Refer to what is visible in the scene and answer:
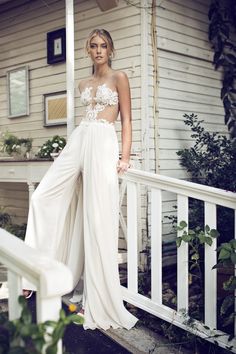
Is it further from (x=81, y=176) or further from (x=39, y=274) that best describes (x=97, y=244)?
(x=39, y=274)

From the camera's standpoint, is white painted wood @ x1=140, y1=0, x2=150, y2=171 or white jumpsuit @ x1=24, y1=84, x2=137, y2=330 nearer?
white jumpsuit @ x1=24, y1=84, x2=137, y2=330

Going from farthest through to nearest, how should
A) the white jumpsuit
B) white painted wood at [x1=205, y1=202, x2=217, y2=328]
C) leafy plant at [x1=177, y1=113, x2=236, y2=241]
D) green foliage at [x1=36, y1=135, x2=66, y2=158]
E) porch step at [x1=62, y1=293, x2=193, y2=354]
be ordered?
1. green foliage at [x1=36, y1=135, x2=66, y2=158]
2. leafy plant at [x1=177, y1=113, x2=236, y2=241]
3. the white jumpsuit
4. porch step at [x1=62, y1=293, x2=193, y2=354]
5. white painted wood at [x1=205, y1=202, x2=217, y2=328]

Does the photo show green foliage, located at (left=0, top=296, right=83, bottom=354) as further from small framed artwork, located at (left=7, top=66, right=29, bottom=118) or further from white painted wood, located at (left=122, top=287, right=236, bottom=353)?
small framed artwork, located at (left=7, top=66, right=29, bottom=118)

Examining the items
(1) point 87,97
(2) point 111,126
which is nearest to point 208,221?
(2) point 111,126

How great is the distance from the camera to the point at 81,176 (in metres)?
2.86

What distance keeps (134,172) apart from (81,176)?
1.34ft

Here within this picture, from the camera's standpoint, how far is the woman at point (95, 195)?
100 inches

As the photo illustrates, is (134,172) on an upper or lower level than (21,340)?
upper

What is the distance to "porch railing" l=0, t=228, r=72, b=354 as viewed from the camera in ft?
3.65

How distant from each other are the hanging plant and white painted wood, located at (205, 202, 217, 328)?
2.57 meters

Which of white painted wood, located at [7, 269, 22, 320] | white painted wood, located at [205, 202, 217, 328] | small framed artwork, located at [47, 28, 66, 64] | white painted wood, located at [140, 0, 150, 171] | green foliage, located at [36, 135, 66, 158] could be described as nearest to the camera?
white painted wood, located at [7, 269, 22, 320]

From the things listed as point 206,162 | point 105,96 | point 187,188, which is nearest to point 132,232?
point 187,188

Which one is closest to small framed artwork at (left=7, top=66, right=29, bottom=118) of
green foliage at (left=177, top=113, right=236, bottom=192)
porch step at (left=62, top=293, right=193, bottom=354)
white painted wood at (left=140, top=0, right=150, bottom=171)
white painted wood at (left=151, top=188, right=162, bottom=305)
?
white painted wood at (left=140, top=0, right=150, bottom=171)

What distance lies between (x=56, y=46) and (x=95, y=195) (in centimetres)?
280
